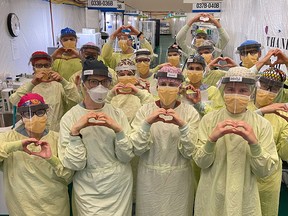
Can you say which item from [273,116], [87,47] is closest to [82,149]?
[273,116]

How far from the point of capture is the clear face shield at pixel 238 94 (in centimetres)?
182

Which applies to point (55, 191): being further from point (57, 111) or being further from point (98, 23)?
point (98, 23)

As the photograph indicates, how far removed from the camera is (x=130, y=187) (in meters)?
2.12

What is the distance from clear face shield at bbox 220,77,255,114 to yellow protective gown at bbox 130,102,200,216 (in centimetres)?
34

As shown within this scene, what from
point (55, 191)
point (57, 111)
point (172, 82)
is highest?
point (172, 82)

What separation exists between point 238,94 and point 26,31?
668 cm

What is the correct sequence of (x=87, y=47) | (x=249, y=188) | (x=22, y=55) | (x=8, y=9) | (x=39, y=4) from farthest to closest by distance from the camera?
1. (x=39, y=4)
2. (x=22, y=55)
3. (x=8, y=9)
4. (x=87, y=47)
5. (x=249, y=188)

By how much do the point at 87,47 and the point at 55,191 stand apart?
209 centimetres

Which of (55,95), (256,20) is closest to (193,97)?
(55,95)

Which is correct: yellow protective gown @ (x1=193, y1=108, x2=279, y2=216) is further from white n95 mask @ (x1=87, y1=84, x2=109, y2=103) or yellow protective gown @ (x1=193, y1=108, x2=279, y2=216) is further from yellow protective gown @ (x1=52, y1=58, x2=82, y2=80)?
yellow protective gown @ (x1=52, y1=58, x2=82, y2=80)

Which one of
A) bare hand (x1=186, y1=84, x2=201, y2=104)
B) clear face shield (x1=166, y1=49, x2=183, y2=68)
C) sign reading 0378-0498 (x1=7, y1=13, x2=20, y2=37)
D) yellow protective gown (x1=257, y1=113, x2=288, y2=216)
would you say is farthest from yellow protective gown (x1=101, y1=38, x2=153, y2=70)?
sign reading 0378-0498 (x1=7, y1=13, x2=20, y2=37)

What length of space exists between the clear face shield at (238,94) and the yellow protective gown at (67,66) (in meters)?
2.48

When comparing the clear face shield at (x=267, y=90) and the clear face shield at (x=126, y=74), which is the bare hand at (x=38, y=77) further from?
the clear face shield at (x=267, y=90)

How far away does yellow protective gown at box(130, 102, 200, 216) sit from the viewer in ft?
6.73
